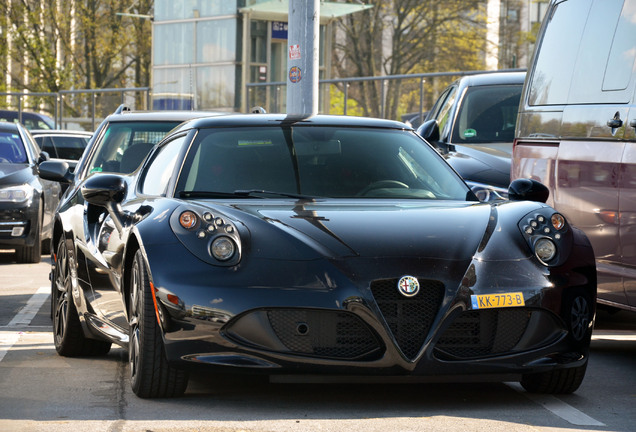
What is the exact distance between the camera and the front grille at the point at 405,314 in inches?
207

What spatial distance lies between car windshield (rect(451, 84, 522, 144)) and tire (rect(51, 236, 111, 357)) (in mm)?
5388

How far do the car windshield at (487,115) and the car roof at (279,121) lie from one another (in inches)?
203

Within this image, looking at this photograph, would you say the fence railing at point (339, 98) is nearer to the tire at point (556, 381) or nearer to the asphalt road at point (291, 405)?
the asphalt road at point (291, 405)

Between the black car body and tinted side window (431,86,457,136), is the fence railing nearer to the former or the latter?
tinted side window (431,86,457,136)

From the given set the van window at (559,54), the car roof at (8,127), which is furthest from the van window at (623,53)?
the car roof at (8,127)

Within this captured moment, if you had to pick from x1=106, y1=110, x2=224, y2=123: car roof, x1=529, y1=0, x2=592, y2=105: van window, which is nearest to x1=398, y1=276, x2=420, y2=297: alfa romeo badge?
x1=529, y1=0, x2=592, y2=105: van window

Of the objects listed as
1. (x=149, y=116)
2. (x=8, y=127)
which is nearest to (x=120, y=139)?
(x=149, y=116)

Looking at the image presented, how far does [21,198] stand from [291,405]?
10133mm

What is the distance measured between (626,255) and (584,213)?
55 cm

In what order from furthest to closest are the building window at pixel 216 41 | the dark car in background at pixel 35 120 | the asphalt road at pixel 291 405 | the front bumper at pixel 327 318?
the dark car in background at pixel 35 120
the building window at pixel 216 41
the front bumper at pixel 327 318
the asphalt road at pixel 291 405

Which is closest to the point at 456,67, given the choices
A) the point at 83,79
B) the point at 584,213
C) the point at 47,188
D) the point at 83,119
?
the point at 83,79

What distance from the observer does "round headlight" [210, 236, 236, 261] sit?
5.36 m

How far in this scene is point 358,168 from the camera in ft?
21.7

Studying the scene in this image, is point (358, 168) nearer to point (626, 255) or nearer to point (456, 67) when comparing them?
point (626, 255)
